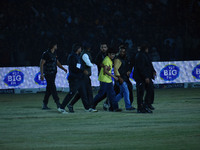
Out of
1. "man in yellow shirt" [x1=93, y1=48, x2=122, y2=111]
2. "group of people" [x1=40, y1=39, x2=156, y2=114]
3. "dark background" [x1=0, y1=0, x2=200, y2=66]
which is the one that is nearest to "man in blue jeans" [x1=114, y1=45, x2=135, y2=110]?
"group of people" [x1=40, y1=39, x2=156, y2=114]

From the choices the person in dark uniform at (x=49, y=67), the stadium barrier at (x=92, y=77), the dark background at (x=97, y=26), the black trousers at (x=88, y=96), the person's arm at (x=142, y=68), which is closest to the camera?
the person's arm at (x=142, y=68)

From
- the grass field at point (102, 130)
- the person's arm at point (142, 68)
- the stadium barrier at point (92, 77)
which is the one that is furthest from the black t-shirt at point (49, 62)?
the stadium barrier at point (92, 77)

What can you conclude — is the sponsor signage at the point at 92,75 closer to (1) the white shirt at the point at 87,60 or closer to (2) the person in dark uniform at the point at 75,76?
(1) the white shirt at the point at 87,60

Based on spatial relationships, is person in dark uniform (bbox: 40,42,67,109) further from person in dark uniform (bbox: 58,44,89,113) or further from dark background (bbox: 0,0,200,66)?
dark background (bbox: 0,0,200,66)

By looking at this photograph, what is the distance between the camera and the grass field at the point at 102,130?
7.38m

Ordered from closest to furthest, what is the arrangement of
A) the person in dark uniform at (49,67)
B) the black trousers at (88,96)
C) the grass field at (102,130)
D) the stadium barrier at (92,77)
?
the grass field at (102,130)
the black trousers at (88,96)
the person in dark uniform at (49,67)
the stadium barrier at (92,77)

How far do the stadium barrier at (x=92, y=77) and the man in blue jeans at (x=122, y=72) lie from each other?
323 inches

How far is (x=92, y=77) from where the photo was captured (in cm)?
2166

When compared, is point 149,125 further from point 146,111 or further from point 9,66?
point 9,66

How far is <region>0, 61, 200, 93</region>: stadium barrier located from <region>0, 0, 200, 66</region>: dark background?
51.2 inches

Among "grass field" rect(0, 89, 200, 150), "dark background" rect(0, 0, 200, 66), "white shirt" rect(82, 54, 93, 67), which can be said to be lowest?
"grass field" rect(0, 89, 200, 150)

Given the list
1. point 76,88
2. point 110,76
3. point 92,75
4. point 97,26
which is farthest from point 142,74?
point 97,26

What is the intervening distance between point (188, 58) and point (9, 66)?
28.9 ft

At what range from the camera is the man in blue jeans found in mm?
12836
